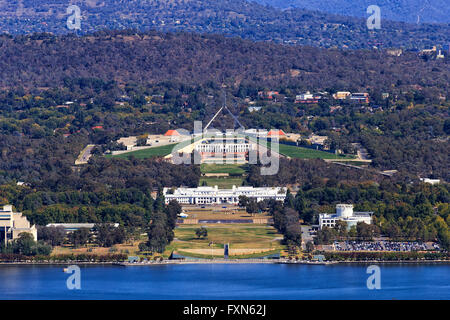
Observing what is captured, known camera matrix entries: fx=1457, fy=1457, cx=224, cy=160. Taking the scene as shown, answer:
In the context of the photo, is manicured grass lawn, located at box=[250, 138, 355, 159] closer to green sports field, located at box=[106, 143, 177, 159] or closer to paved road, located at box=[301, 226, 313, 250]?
green sports field, located at box=[106, 143, 177, 159]

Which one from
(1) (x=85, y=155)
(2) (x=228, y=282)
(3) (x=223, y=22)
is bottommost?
(2) (x=228, y=282)

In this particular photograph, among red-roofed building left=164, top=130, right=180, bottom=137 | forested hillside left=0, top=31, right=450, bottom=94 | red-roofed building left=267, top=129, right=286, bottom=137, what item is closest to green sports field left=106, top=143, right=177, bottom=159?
red-roofed building left=164, top=130, right=180, bottom=137

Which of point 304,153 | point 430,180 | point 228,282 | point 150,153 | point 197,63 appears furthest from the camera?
point 197,63

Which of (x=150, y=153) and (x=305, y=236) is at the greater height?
(x=150, y=153)

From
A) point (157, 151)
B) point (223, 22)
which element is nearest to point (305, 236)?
point (157, 151)

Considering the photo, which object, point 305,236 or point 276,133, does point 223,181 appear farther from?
point 276,133

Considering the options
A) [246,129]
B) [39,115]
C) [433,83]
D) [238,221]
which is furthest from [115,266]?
[433,83]
